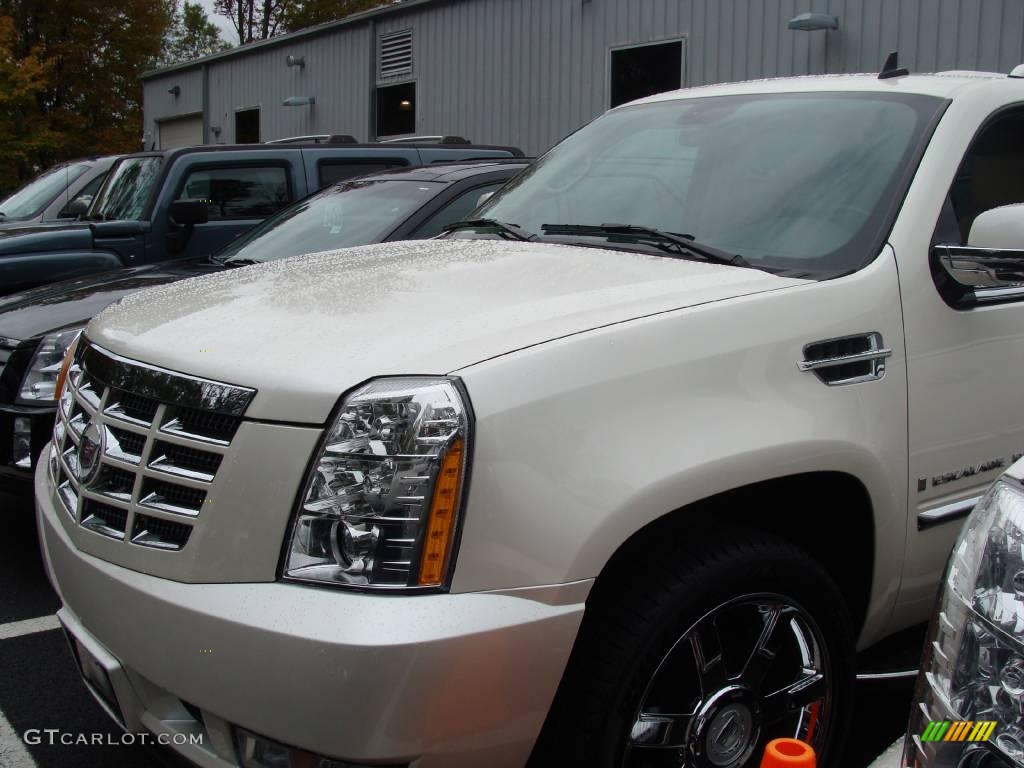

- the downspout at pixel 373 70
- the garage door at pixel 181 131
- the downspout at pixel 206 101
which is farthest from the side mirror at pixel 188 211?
the garage door at pixel 181 131

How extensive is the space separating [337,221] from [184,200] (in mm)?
1836

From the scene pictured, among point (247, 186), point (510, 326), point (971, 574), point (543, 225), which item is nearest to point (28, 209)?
point (247, 186)

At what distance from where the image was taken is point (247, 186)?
24.3ft

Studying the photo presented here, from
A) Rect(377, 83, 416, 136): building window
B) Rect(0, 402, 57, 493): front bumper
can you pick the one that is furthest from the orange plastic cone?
Rect(377, 83, 416, 136): building window

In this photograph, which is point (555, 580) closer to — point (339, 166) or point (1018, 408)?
point (1018, 408)

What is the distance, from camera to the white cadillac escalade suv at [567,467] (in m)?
1.91

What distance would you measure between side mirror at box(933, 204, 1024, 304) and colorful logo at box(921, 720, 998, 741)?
1.44 metres

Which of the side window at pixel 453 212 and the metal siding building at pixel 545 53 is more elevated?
the metal siding building at pixel 545 53

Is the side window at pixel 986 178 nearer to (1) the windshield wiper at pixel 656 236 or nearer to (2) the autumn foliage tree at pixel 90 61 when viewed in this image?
(1) the windshield wiper at pixel 656 236

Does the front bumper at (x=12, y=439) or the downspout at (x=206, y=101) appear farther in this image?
the downspout at (x=206, y=101)

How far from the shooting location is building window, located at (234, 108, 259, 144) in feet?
69.9

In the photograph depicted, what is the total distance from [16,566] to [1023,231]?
13.3 feet

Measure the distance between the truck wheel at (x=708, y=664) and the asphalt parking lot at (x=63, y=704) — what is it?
0.60 m

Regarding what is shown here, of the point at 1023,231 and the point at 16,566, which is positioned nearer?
the point at 1023,231
